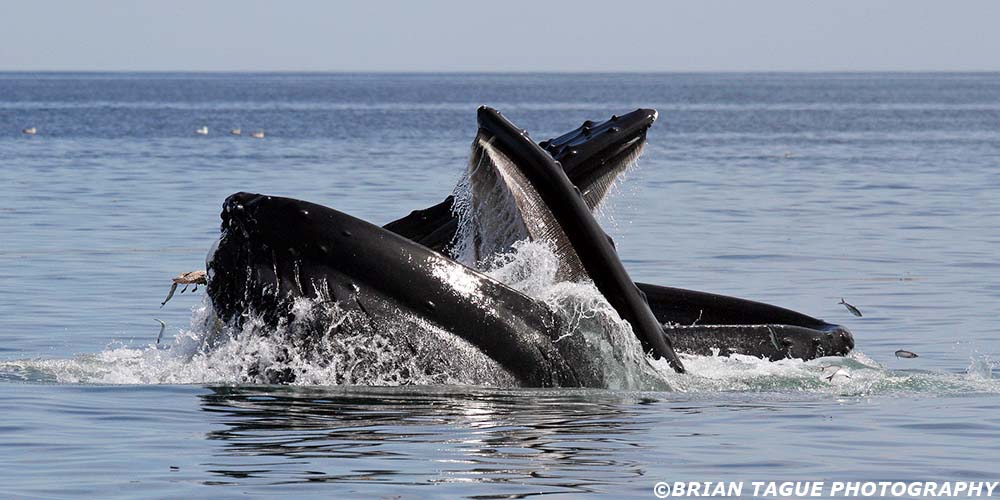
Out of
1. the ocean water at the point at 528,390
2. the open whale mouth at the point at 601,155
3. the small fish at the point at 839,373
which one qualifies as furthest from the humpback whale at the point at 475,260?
the small fish at the point at 839,373

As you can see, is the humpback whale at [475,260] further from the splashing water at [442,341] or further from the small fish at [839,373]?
the small fish at [839,373]

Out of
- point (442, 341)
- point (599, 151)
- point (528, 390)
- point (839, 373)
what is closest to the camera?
point (442, 341)

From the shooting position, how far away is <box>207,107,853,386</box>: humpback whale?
8.91 m

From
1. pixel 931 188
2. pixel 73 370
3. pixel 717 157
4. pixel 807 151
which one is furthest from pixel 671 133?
pixel 73 370

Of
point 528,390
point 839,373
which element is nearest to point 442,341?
point 528,390

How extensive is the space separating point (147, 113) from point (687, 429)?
289 feet

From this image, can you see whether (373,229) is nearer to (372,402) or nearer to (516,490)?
(372,402)

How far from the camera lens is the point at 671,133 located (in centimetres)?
6569

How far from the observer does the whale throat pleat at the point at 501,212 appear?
8.95 meters

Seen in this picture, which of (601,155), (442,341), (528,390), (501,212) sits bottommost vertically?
(528,390)

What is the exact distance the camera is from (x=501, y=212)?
9195mm

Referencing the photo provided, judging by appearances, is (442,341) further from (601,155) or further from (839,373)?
(839,373)

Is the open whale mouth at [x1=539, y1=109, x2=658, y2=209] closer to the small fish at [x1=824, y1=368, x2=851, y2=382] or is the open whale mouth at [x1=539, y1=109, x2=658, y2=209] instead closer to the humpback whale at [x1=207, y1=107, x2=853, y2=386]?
the humpback whale at [x1=207, y1=107, x2=853, y2=386]

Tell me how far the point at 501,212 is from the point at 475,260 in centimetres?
53
